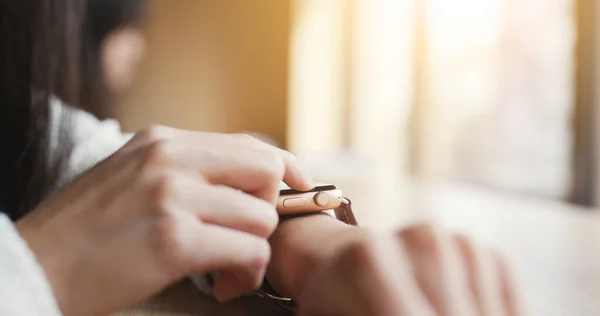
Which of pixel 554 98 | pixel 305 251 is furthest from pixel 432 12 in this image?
pixel 305 251

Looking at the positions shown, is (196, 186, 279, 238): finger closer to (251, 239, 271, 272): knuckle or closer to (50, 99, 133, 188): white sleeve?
(251, 239, 271, 272): knuckle

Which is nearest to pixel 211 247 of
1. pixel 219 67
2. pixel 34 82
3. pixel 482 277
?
pixel 482 277

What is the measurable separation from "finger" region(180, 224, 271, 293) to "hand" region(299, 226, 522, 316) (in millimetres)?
34

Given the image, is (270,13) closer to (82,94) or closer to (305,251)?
(82,94)

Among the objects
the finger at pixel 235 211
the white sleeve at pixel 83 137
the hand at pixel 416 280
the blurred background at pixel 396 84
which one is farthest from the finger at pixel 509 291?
the blurred background at pixel 396 84

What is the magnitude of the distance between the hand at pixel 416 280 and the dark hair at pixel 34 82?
0.28 m

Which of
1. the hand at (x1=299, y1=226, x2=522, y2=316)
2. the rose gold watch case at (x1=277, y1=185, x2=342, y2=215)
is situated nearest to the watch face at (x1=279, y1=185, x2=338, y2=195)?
the rose gold watch case at (x1=277, y1=185, x2=342, y2=215)

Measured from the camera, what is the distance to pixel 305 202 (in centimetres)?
34

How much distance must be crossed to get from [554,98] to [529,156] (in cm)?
21

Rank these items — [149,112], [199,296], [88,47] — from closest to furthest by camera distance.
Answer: [199,296] → [88,47] → [149,112]

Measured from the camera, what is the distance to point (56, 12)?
41 cm

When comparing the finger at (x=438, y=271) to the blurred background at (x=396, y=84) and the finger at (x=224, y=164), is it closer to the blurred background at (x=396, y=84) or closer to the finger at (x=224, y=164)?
the finger at (x=224, y=164)

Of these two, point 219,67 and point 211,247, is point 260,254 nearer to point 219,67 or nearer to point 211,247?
point 211,247

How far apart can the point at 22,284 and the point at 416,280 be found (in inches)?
5.9
